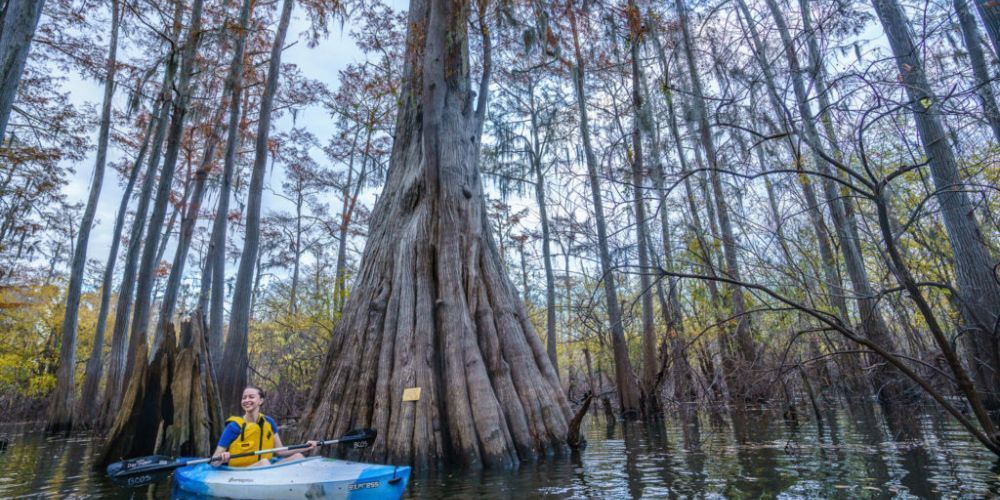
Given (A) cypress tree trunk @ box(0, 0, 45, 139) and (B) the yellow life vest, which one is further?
(B) the yellow life vest

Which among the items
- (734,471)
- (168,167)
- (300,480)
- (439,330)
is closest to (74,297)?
(168,167)

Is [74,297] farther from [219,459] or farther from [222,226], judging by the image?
[219,459]

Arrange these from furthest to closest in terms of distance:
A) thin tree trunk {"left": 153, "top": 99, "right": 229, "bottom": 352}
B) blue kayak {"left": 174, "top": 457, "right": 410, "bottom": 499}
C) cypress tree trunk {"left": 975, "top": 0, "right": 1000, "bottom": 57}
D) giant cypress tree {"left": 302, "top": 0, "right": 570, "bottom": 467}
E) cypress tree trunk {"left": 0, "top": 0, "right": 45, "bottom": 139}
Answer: thin tree trunk {"left": 153, "top": 99, "right": 229, "bottom": 352}, giant cypress tree {"left": 302, "top": 0, "right": 570, "bottom": 467}, cypress tree trunk {"left": 975, "top": 0, "right": 1000, "bottom": 57}, cypress tree trunk {"left": 0, "top": 0, "right": 45, "bottom": 139}, blue kayak {"left": 174, "top": 457, "right": 410, "bottom": 499}

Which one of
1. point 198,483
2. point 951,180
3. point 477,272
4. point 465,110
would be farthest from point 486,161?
point 198,483

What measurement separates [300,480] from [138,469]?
1.91 meters

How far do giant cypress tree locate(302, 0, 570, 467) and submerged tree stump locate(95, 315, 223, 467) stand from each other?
1764 mm

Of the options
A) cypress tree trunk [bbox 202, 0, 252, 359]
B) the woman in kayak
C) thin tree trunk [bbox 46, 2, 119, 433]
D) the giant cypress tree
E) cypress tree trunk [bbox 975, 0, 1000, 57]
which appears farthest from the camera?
thin tree trunk [bbox 46, 2, 119, 433]

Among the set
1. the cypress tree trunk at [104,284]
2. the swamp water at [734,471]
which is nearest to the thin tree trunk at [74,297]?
the cypress tree trunk at [104,284]

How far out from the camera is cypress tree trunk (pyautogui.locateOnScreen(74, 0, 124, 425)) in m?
15.5

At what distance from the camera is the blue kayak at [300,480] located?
4.65 m

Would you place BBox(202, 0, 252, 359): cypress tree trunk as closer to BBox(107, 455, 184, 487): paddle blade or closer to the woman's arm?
BBox(107, 455, 184, 487): paddle blade

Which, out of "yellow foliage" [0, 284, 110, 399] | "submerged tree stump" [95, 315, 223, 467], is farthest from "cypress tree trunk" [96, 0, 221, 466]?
"yellow foliage" [0, 284, 110, 399]

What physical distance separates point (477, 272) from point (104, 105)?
17510 millimetres

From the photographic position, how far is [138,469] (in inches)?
215
